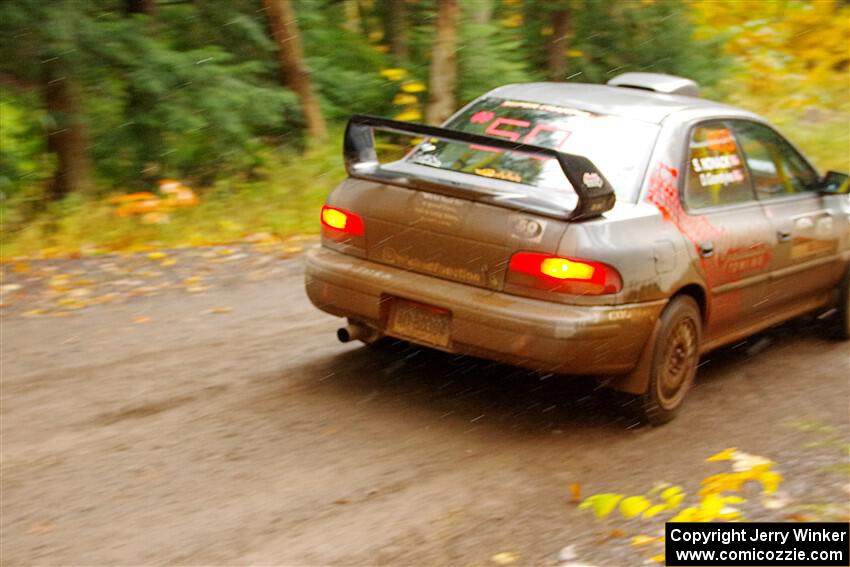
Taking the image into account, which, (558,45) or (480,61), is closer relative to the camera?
(480,61)

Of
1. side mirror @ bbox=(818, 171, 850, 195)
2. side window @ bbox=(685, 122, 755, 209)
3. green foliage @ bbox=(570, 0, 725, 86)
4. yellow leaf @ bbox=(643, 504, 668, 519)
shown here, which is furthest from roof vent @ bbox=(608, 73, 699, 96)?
green foliage @ bbox=(570, 0, 725, 86)

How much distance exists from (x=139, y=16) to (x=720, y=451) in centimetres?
801

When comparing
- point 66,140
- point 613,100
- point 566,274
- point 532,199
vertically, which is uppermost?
point 613,100

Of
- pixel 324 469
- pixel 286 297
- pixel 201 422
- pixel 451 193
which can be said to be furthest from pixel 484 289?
pixel 286 297

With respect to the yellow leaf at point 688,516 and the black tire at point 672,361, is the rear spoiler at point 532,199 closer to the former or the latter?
the black tire at point 672,361

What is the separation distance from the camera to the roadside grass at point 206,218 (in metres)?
10.3

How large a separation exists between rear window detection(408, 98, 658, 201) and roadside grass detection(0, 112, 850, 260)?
437cm

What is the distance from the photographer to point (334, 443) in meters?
5.69

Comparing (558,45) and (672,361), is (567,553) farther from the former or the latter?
(558,45)

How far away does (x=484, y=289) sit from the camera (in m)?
5.75

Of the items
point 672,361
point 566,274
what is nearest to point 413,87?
point 672,361

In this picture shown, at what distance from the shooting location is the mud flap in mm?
5867

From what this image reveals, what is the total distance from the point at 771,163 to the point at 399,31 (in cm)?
839

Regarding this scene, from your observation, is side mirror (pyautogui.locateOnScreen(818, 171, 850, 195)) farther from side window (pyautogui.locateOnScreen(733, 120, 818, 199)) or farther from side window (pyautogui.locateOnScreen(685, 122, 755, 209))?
side window (pyautogui.locateOnScreen(685, 122, 755, 209))
